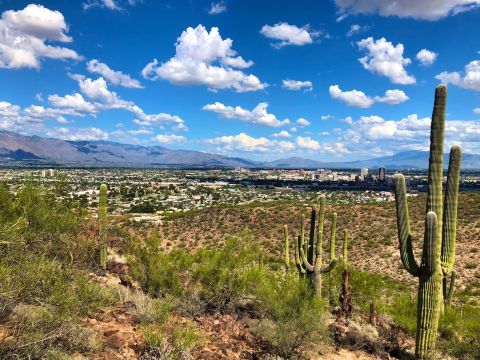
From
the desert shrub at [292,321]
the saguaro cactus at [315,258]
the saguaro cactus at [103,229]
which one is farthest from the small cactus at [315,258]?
the saguaro cactus at [103,229]

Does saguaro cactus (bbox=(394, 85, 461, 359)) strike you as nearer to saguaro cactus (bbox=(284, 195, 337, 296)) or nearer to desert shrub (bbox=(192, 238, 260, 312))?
saguaro cactus (bbox=(284, 195, 337, 296))

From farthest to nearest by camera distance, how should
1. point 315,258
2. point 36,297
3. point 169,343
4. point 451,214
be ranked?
point 315,258 < point 451,214 < point 169,343 < point 36,297

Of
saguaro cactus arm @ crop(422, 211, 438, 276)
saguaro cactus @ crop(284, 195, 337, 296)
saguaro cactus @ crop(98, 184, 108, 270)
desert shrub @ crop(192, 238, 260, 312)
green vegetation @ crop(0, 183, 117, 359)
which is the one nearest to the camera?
green vegetation @ crop(0, 183, 117, 359)

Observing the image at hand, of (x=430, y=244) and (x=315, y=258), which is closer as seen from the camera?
(x=430, y=244)

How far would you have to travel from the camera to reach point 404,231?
9.79m

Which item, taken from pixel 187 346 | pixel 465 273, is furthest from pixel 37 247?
pixel 465 273

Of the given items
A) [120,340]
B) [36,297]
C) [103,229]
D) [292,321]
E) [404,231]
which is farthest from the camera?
A: [103,229]

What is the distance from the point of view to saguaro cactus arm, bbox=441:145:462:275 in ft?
31.9

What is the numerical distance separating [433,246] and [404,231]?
2.47ft

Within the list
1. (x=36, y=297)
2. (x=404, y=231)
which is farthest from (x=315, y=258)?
(x=36, y=297)

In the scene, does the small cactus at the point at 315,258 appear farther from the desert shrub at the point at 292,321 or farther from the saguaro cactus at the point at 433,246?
the saguaro cactus at the point at 433,246

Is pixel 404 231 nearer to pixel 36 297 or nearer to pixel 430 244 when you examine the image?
pixel 430 244

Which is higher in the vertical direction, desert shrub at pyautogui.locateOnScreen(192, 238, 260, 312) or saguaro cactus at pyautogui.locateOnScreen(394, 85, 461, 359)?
saguaro cactus at pyautogui.locateOnScreen(394, 85, 461, 359)

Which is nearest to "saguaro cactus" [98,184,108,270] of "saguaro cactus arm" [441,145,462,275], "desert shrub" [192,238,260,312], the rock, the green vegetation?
"desert shrub" [192,238,260,312]
